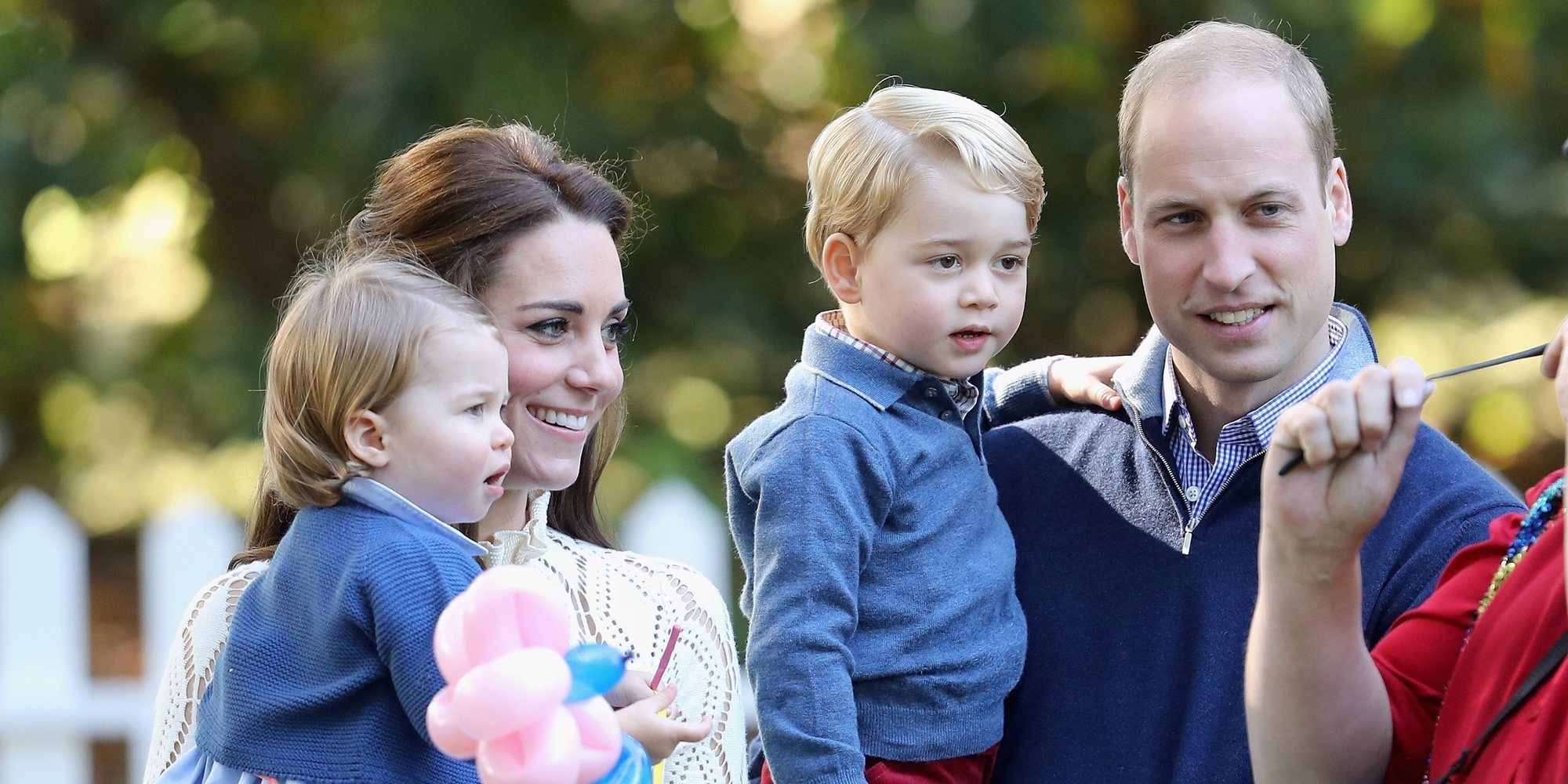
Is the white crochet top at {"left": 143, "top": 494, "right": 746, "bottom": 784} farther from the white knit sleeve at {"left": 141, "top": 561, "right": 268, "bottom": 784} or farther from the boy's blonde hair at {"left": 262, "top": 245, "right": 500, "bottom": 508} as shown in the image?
the boy's blonde hair at {"left": 262, "top": 245, "right": 500, "bottom": 508}

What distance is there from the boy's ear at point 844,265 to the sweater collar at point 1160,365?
43 centimetres

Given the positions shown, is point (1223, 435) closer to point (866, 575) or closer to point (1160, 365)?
point (1160, 365)

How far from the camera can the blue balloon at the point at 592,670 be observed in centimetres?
169

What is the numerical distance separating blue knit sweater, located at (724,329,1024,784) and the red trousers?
2 centimetres

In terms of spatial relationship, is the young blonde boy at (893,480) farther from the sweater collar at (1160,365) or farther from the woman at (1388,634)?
the woman at (1388,634)

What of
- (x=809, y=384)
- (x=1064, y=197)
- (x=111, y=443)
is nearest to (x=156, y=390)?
(x=111, y=443)

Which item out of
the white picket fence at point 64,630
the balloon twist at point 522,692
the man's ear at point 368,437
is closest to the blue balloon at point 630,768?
the balloon twist at point 522,692

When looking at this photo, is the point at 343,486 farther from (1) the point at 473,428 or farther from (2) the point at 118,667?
(2) the point at 118,667

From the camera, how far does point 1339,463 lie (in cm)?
175

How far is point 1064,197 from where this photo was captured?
4984mm

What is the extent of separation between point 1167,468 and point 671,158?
3.00 meters

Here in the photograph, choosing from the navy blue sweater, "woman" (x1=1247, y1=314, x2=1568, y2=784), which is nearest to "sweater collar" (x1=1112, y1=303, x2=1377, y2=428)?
the navy blue sweater

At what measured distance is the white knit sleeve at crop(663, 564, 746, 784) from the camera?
2455mm

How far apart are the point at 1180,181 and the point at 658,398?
3.08 meters
